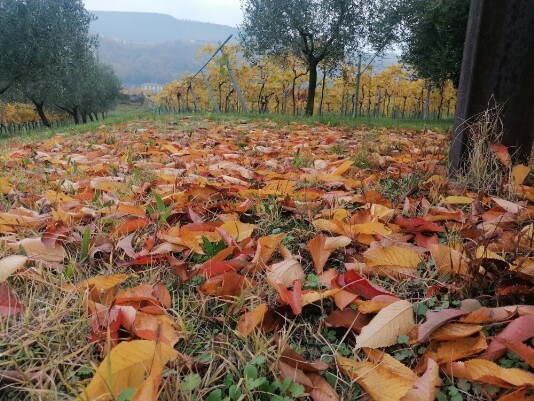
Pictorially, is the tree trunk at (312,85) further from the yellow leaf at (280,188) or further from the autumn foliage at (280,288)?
the autumn foliage at (280,288)

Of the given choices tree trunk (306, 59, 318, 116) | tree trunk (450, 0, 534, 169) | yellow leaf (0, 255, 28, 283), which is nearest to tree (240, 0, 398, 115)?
tree trunk (306, 59, 318, 116)

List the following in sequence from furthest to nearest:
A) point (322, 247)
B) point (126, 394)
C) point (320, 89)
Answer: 1. point (320, 89)
2. point (322, 247)
3. point (126, 394)

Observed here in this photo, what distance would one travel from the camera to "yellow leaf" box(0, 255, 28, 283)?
1154 mm

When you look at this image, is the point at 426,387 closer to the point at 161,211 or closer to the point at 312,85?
the point at 161,211

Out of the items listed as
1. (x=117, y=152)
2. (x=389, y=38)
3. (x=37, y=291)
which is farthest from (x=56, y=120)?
(x=37, y=291)

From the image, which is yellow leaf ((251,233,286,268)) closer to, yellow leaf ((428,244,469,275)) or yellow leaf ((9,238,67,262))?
yellow leaf ((428,244,469,275))

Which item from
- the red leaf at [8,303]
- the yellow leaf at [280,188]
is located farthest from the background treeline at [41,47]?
the red leaf at [8,303]

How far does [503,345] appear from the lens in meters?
0.89

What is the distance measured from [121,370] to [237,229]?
746mm

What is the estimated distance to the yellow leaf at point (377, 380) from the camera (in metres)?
0.82

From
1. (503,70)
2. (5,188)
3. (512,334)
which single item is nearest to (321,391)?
(512,334)

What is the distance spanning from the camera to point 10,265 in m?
1.19

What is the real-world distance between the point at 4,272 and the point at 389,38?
1843cm

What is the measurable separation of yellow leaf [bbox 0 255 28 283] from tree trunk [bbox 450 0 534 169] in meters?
2.18
